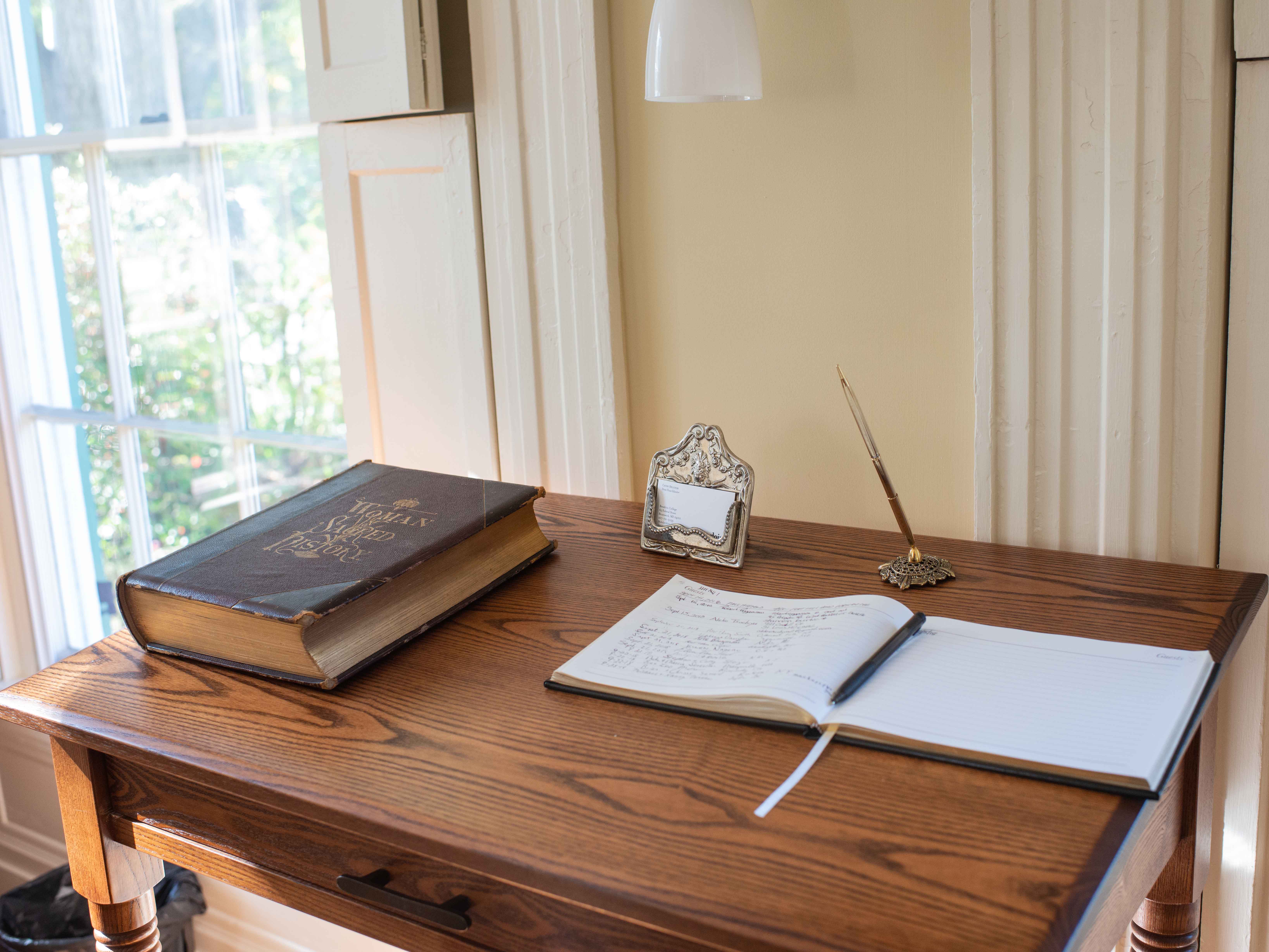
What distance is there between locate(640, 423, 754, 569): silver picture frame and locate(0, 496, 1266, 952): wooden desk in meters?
0.02

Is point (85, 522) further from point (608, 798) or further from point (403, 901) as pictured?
point (608, 798)

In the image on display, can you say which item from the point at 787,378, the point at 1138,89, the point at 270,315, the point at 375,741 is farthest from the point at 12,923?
the point at 1138,89

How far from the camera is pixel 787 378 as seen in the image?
1250 millimetres

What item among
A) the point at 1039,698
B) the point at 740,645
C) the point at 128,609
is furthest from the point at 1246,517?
the point at 128,609

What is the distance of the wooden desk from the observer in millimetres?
596

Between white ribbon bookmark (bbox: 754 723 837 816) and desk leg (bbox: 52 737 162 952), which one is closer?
white ribbon bookmark (bbox: 754 723 837 816)

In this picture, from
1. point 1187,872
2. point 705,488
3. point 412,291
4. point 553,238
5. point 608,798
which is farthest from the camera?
point 412,291

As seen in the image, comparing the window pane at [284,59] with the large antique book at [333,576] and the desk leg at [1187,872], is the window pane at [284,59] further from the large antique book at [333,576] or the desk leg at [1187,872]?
the desk leg at [1187,872]

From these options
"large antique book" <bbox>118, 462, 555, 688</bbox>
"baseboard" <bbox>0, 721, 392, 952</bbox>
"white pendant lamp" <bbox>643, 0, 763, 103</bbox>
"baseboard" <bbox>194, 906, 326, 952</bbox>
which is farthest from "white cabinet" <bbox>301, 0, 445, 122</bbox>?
"baseboard" <bbox>194, 906, 326, 952</bbox>

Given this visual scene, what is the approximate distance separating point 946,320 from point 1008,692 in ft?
1.61

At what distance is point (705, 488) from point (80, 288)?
63.0 inches

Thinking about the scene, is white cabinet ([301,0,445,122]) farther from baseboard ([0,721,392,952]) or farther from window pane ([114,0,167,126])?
baseboard ([0,721,392,952])

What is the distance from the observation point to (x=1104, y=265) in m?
1.01

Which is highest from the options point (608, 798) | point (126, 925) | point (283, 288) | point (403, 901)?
point (283, 288)
